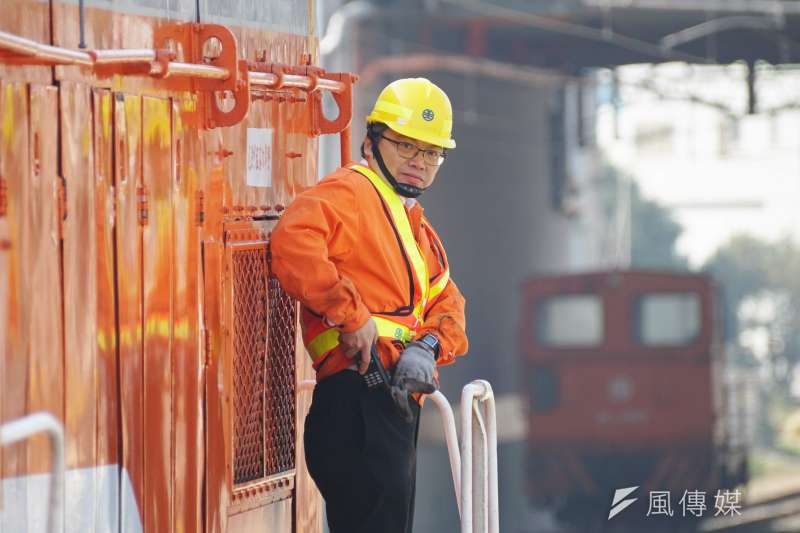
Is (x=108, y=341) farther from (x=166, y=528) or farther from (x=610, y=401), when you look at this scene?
(x=610, y=401)

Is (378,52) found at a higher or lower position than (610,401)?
higher

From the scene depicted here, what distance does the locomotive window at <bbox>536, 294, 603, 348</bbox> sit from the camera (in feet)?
77.3

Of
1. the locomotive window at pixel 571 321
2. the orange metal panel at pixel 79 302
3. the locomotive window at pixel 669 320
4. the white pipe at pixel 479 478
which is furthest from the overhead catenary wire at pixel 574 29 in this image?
the orange metal panel at pixel 79 302

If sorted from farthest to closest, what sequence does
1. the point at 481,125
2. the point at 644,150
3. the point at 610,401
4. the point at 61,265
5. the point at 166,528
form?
the point at 644,150, the point at 481,125, the point at 610,401, the point at 166,528, the point at 61,265

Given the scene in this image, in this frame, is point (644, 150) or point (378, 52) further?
point (644, 150)

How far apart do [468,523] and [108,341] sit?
129 centimetres

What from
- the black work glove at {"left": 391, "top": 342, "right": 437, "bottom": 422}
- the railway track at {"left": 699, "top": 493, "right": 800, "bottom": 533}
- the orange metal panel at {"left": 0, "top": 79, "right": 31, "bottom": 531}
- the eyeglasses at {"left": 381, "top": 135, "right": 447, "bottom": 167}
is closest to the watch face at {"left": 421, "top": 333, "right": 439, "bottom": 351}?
the black work glove at {"left": 391, "top": 342, "right": 437, "bottom": 422}

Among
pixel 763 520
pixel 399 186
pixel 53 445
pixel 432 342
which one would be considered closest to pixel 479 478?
pixel 432 342

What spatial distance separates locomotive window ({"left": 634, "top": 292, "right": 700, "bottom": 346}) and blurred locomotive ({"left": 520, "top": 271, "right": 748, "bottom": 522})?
0.05 feet

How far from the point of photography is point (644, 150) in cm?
4356

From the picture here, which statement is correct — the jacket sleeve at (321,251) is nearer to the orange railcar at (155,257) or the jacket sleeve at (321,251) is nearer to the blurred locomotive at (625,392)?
the orange railcar at (155,257)

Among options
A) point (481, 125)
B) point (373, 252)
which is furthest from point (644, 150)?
point (373, 252)

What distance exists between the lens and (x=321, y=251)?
4.82 metres

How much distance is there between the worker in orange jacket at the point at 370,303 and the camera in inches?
192
